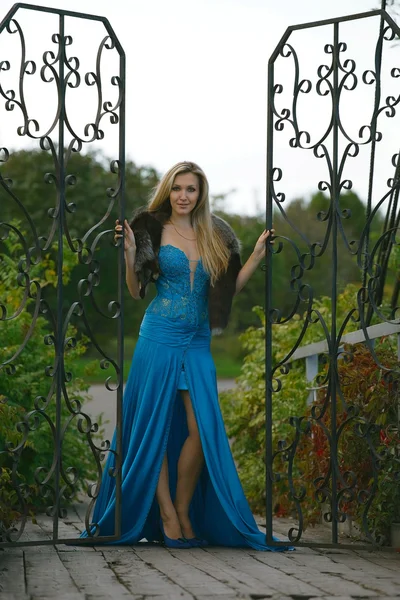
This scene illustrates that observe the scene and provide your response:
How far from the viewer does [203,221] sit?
518 centimetres

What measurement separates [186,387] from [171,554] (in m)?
0.82

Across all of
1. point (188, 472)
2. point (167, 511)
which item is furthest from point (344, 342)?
point (167, 511)

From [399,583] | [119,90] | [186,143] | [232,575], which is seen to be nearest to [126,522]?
[232,575]

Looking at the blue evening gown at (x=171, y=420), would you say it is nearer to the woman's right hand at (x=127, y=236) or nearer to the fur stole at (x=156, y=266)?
the fur stole at (x=156, y=266)

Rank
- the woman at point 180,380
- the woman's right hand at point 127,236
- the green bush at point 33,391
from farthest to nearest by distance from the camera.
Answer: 1. the green bush at point 33,391
2. the woman at point 180,380
3. the woman's right hand at point 127,236

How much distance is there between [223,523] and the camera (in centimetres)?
505

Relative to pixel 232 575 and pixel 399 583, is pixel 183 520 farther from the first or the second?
pixel 399 583

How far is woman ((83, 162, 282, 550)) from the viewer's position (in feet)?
16.5

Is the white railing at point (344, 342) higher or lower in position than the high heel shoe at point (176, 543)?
higher

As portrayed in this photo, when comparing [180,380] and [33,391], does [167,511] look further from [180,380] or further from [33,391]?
[33,391]

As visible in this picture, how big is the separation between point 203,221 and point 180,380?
80 centimetres

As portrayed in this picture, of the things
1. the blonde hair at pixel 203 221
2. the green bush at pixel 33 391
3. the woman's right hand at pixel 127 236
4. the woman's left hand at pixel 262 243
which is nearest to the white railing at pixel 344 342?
the woman's left hand at pixel 262 243

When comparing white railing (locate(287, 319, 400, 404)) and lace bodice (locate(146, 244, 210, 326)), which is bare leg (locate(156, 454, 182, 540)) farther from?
white railing (locate(287, 319, 400, 404))

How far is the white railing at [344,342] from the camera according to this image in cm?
503
